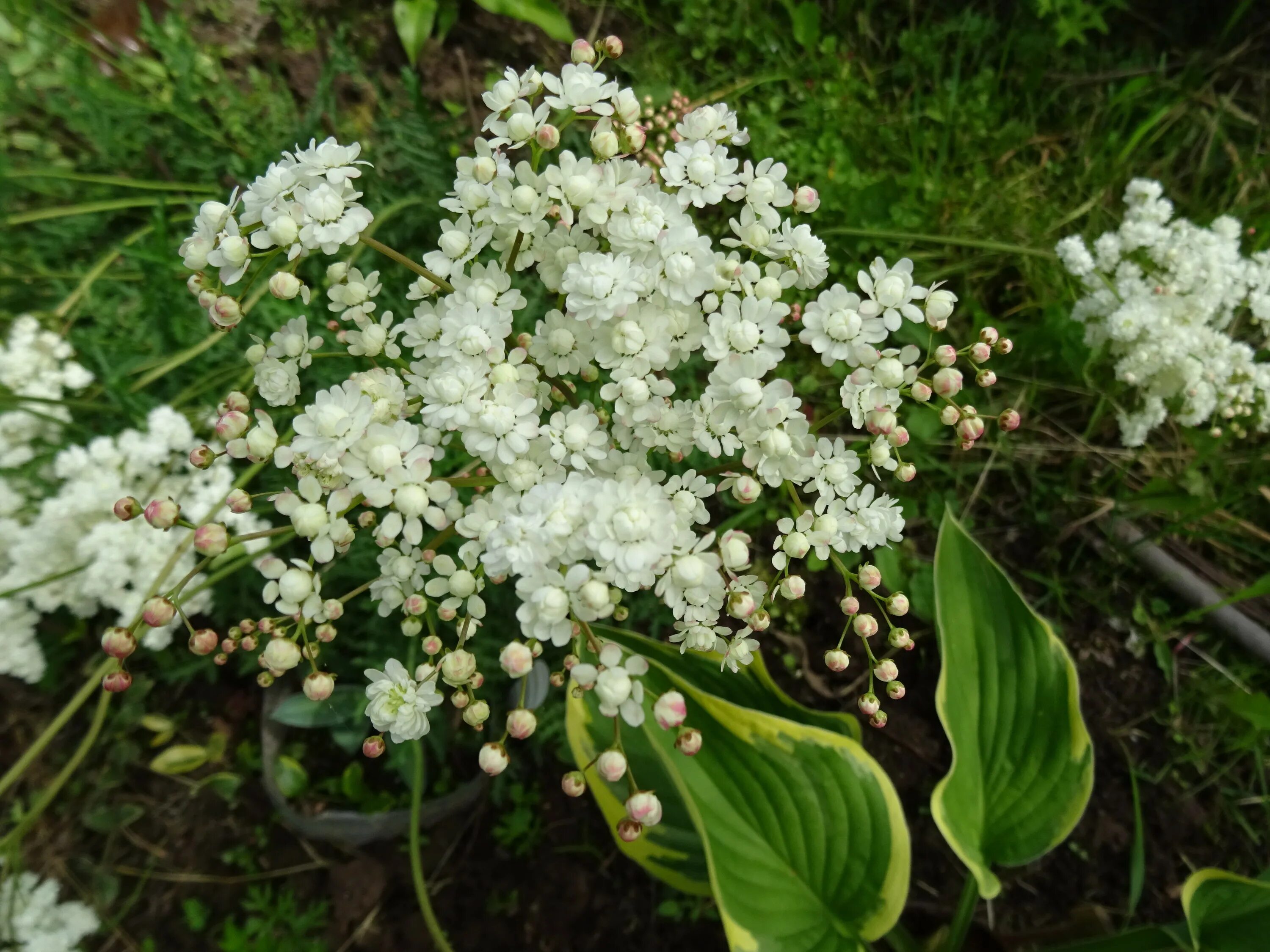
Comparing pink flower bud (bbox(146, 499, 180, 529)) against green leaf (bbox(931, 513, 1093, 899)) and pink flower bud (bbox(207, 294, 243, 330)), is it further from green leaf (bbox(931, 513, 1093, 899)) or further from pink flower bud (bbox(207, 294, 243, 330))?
green leaf (bbox(931, 513, 1093, 899))

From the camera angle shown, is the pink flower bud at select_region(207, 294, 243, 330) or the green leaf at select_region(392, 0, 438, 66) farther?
the green leaf at select_region(392, 0, 438, 66)

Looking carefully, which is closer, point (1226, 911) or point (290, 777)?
point (1226, 911)

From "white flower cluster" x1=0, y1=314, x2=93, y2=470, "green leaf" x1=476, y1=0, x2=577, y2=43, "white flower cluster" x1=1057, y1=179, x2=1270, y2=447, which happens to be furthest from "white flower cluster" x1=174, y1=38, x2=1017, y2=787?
"green leaf" x1=476, y1=0, x2=577, y2=43

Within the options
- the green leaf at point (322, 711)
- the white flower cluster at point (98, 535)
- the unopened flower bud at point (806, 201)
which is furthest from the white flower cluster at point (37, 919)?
the unopened flower bud at point (806, 201)

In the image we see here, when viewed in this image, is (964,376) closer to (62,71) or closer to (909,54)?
(909,54)

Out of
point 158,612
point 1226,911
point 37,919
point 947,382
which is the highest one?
point 947,382

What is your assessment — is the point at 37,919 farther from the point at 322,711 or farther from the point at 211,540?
the point at 211,540

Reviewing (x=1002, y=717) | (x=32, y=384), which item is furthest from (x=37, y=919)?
(x=1002, y=717)

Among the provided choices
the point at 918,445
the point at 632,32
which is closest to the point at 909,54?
the point at 632,32
